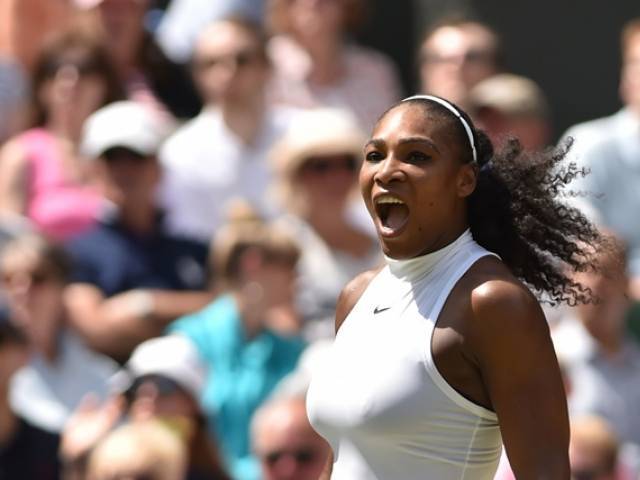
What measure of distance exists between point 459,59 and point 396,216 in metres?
4.66

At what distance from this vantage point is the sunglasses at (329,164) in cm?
688

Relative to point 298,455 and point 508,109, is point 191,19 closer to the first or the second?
point 508,109

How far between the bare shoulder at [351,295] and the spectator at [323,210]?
9.56 ft

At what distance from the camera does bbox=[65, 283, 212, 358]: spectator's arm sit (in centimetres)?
660

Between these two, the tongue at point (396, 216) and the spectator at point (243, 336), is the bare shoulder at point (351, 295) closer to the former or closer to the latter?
the tongue at point (396, 216)

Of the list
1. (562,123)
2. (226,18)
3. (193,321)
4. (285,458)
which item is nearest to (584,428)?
(285,458)

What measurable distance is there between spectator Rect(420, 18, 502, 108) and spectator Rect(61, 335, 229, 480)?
7.34 feet

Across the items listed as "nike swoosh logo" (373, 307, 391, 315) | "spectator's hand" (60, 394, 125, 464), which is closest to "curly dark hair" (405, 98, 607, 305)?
"nike swoosh logo" (373, 307, 391, 315)

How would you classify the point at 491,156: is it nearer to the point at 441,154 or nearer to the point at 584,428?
the point at 441,154

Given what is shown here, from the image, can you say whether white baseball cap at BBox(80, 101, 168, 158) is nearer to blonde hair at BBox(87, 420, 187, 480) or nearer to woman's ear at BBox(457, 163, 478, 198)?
blonde hair at BBox(87, 420, 187, 480)

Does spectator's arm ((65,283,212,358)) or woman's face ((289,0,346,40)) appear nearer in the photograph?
spectator's arm ((65,283,212,358))

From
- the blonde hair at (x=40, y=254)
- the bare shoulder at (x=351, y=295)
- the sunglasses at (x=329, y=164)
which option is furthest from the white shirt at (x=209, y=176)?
the bare shoulder at (x=351, y=295)

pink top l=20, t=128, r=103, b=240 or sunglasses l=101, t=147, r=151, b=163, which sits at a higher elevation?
sunglasses l=101, t=147, r=151, b=163

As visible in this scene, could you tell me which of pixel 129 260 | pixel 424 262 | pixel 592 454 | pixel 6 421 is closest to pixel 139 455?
pixel 6 421
